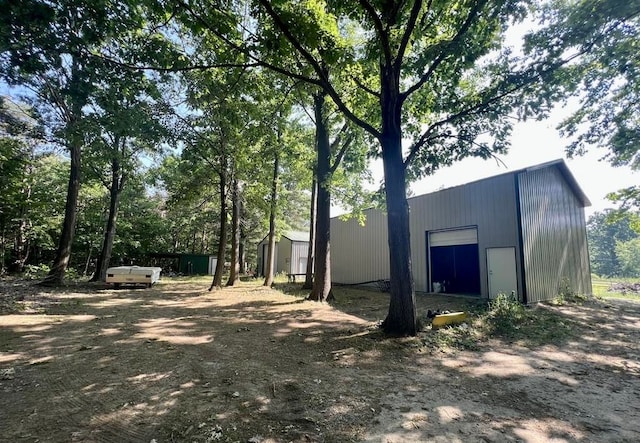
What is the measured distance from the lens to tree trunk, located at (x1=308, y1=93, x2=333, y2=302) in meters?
11.2

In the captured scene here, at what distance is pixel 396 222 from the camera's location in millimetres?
6602

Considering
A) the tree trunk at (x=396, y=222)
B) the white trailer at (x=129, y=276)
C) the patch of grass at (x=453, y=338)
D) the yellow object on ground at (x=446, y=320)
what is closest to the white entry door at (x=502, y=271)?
the yellow object on ground at (x=446, y=320)

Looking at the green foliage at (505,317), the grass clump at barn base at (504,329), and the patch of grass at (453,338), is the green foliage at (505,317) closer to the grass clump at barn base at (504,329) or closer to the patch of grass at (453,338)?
the grass clump at barn base at (504,329)

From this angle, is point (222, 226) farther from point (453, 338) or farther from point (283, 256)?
point (453, 338)

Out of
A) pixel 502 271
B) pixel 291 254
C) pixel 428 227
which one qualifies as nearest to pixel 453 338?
pixel 502 271

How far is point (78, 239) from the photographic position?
73.5 ft

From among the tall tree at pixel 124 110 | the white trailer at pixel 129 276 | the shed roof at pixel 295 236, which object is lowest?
the white trailer at pixel 129 276

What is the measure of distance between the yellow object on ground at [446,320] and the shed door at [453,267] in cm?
662

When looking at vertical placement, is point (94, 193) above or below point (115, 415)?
above

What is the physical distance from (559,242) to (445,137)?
25.8ft

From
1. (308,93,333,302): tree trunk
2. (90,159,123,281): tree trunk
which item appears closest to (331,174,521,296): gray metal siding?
(308,93,333,302): tree trunk

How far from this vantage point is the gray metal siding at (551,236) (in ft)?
35.0

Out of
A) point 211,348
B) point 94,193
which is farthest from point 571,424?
point 94,193

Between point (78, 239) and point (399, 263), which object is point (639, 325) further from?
point (78, 239)
